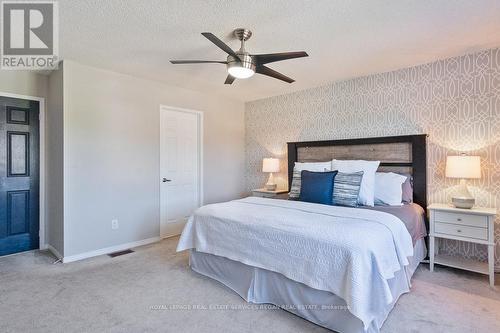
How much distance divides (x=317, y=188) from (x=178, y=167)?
233 cm

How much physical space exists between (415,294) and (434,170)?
155cm

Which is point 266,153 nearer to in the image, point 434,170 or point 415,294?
point 434,170

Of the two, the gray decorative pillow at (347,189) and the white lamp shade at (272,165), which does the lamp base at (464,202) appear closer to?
the gray decorative pillow at (347,189)

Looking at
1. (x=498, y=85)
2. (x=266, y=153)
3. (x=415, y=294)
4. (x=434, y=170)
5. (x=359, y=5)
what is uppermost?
(x=359, y=5)

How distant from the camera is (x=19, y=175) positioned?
3490 millimetres

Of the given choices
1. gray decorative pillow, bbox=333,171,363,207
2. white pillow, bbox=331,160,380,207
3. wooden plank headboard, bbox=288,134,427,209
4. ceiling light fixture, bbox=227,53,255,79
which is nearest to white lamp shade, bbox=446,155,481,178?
wooden plank headboard, bbox=288,134,427,209

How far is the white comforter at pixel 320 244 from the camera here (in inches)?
67.4

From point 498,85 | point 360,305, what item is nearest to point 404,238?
point 360,305

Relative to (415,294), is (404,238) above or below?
above

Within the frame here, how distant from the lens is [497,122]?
9.29 ft

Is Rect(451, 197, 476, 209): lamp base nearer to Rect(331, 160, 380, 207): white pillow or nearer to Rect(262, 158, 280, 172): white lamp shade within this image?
Rect(331, 160, 380, 207): white pillow
